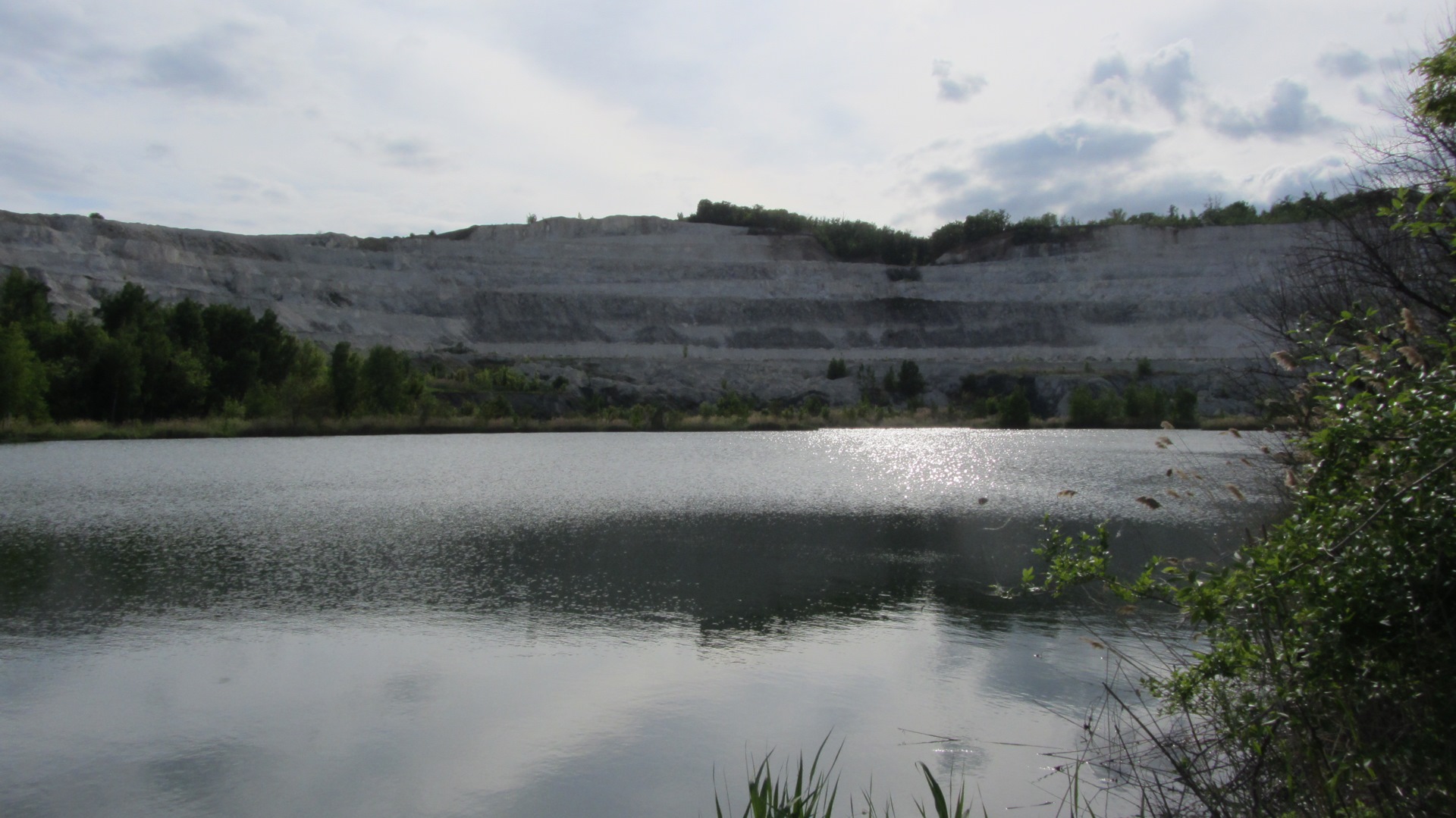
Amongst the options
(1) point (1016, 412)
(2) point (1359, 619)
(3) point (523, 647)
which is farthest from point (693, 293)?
(2) point (1359, 619)

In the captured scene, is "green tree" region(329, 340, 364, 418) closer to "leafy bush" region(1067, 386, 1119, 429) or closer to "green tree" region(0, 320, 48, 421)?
"green tree" region(0, 320, 48, 421)

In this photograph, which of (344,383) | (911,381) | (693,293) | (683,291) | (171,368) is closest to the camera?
(171,368)

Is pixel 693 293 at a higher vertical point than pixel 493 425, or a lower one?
higher

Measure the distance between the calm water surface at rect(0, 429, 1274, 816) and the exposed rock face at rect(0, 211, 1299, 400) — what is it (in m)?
38.1

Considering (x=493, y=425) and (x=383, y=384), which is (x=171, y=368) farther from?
(x=493, y=425)

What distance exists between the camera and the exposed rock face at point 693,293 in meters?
58.6

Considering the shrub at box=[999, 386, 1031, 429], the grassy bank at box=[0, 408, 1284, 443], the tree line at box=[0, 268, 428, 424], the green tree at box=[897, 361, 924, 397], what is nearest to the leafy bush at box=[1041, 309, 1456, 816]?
the grassy bank at box=[0, 408, 1284, 443]

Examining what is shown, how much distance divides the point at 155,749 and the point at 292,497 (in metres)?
12.2

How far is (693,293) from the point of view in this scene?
7844 centimetres

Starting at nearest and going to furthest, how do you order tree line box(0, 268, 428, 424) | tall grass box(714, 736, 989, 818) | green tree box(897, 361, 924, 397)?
tall grass box(714, 736, 989, 818)
tree line box(0, 268, 428, 424)
green tree box(897, 361, 924, 397)

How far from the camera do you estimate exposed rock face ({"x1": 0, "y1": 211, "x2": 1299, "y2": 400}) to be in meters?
58.6

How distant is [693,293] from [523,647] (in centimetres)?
7148

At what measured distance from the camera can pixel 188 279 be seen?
59531 millimetres

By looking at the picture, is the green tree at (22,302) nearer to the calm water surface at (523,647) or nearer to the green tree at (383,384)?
the green tree at (383,384)
